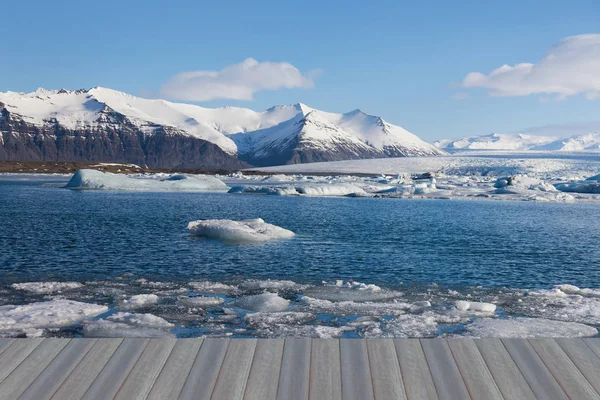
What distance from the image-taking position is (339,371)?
6.80m

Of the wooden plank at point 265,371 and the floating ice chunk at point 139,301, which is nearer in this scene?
the wooden plank at point 265,371

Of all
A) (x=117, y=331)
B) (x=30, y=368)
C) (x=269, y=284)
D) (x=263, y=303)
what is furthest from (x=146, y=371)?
(x=269, y=284)

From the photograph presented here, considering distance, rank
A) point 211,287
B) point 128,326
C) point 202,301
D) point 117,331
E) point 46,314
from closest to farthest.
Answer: point 117,331 < point 128,326 < point 46,314 < point 202,301 < point 211,287

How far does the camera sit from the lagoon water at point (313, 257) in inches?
690

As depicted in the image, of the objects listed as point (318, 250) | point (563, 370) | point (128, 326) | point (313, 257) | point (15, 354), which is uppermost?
point (15, 354)

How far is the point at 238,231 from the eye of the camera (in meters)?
27.1

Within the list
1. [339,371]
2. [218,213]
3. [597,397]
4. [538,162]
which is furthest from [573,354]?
[538,162]

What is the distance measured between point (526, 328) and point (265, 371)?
8175 mm

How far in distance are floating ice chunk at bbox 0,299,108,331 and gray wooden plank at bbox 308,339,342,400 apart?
782cm

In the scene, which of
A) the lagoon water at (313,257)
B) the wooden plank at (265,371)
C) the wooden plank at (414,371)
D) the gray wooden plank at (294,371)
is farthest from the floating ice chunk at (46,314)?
the wooden plank at (414,371)

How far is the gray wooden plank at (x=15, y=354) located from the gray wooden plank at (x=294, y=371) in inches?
121

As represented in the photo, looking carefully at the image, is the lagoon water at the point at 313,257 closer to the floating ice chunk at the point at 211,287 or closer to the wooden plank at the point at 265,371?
the floating ice chunk at the point at 211,287

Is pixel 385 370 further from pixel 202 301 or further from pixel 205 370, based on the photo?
pixel 202 301

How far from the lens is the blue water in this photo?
20.1 meters
